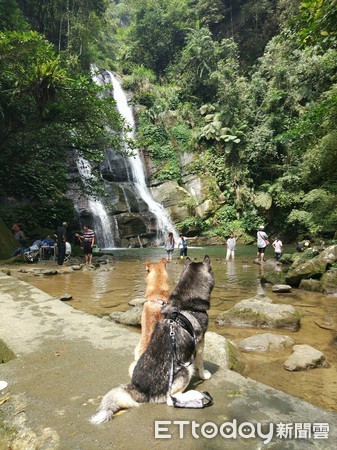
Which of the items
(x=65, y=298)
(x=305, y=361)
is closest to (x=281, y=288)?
(x=305, y=361)

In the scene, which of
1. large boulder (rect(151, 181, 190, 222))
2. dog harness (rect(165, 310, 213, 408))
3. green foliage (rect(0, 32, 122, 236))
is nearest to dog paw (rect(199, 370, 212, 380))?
dog harness (rect(165, 310, 213, 408))

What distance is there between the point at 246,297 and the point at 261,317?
2.20 m

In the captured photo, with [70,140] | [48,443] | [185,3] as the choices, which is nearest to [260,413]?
[48,443]

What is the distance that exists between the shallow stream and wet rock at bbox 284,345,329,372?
75 millimetres

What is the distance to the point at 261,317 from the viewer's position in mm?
5691

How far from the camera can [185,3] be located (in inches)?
1448

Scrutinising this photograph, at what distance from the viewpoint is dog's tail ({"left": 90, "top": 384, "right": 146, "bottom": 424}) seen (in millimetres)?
2070

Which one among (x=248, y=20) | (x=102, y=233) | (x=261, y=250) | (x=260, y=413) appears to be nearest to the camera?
(x=260, y=413)

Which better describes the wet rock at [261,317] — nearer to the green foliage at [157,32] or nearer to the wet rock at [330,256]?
the wet rock at [330,256]

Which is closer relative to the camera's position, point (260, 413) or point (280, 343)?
point (260, 413)

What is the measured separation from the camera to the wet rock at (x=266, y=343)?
180 inches

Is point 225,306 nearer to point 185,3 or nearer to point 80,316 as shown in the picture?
point 80,316

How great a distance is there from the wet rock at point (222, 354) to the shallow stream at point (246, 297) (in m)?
0.19

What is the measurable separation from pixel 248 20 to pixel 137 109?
1669cm
